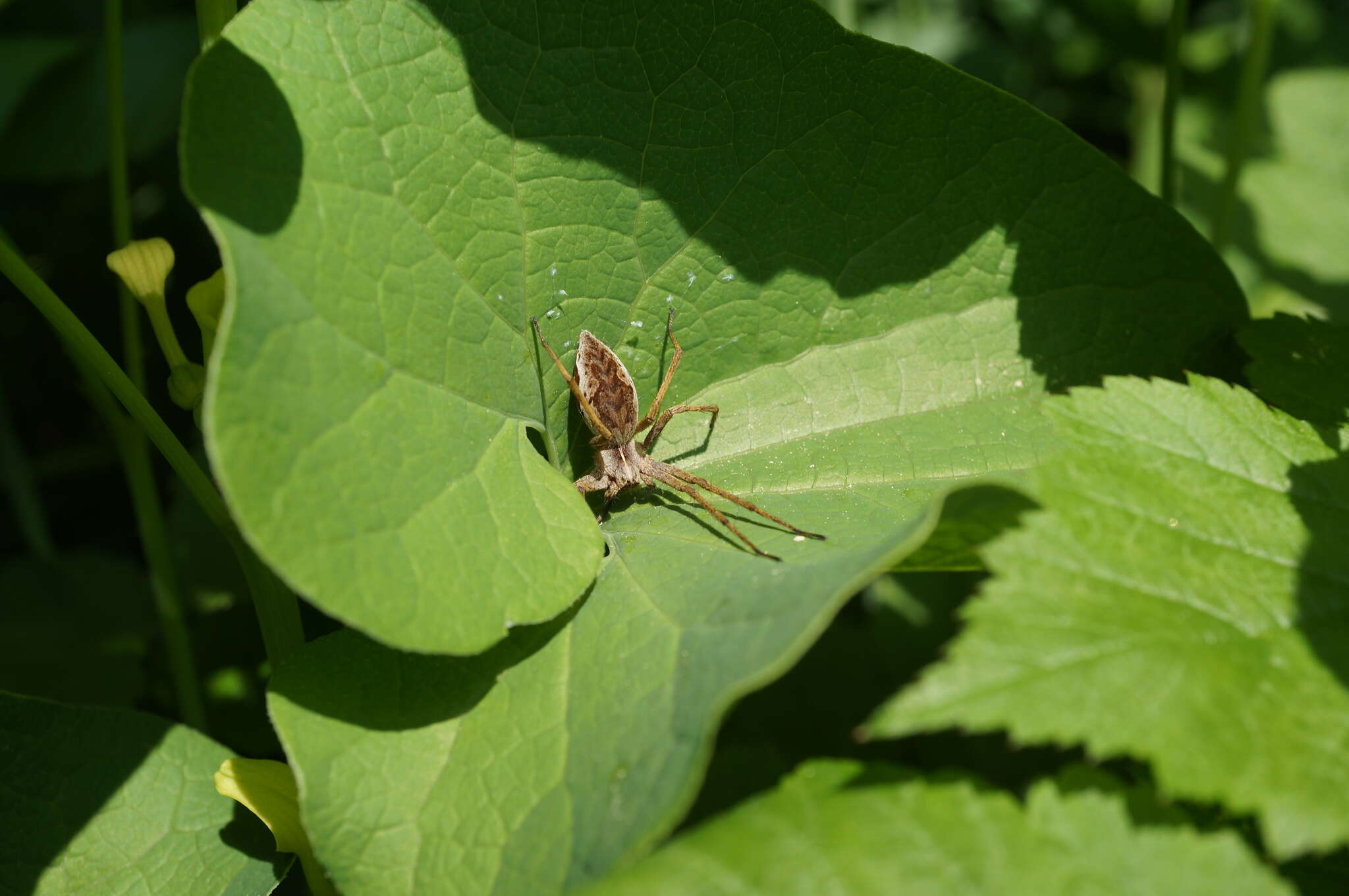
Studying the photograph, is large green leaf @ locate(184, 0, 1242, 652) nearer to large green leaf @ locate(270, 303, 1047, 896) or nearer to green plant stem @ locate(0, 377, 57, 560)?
large green leaf @ locate(270, 303, 1047, 896)

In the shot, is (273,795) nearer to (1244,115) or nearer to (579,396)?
(579,396)

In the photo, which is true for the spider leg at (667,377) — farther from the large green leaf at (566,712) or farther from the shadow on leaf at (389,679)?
the shadow on leaf at (389,679)

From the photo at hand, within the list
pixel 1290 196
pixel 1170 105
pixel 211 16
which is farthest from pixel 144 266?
pixel 1290 196

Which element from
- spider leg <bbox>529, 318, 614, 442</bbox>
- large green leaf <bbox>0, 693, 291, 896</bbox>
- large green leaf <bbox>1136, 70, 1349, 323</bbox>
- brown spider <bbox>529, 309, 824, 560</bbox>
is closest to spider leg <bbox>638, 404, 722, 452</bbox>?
brown spider <bbox>529, 309, 824, 560</bbox>

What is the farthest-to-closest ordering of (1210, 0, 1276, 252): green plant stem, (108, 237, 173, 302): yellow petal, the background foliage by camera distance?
(1210, 0, 1276, 252): green plant stem → (108, 237, 173, 302): yellow petal → the background foliage

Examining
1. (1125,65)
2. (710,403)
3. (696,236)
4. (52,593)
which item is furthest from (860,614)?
(1125,65)

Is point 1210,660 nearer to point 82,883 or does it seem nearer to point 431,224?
point 431,224
